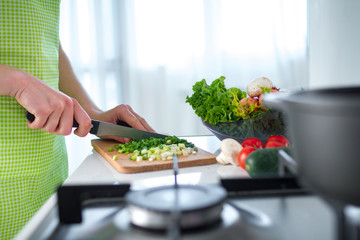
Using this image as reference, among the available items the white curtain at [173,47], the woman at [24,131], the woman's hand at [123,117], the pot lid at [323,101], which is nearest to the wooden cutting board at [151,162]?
the woman at [24,131]

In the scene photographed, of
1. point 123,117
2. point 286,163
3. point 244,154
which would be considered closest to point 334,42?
point 123,117

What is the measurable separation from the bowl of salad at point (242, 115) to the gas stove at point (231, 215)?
542mm

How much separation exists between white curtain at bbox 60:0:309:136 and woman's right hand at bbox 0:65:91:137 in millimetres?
1840

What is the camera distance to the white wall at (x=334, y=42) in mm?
2434

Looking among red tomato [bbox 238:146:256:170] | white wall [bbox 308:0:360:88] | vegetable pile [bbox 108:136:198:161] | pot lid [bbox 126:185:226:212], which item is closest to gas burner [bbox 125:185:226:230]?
pot lid [bbox 126:185:226:212]

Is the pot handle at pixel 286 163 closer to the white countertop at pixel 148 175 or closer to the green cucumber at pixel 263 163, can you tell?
the green cucumber at pixel 263 163

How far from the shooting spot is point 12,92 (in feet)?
3.19

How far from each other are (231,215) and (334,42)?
261 cm

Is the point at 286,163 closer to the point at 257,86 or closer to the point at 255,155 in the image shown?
the point at 255,155

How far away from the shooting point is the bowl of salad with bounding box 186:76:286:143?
1.09 meters

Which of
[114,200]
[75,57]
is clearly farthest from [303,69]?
[114,200]

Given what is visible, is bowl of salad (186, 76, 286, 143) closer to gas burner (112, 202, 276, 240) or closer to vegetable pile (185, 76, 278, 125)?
vegetable pile (185, 76, 278, 125)

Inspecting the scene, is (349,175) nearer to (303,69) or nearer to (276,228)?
(276,228)

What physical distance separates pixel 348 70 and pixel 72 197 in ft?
7.73
